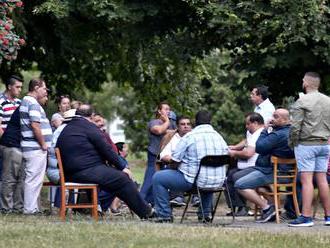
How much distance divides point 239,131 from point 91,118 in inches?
1271

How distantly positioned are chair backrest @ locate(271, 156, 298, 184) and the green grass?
1.99 meters

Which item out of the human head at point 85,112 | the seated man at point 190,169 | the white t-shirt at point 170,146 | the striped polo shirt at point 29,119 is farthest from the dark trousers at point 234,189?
the striped polo shirt at point 29,119

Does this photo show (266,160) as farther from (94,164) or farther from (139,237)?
(139,237)

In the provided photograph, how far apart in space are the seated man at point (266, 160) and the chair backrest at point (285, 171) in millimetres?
89

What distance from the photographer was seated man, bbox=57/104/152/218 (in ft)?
45.3

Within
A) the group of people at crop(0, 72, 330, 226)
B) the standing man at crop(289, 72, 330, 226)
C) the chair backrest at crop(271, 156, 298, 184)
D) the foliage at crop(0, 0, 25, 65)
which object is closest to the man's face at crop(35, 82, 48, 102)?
the group of people at crop(0, 72, 330, 226)

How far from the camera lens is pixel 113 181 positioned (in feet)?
45.3

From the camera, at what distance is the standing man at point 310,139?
43.9 ft

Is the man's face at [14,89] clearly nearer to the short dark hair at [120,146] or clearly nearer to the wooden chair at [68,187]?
the short dark hair at [120,146]

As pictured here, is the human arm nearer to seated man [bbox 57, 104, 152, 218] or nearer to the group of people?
the group of people

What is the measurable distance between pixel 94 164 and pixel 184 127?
244 cm

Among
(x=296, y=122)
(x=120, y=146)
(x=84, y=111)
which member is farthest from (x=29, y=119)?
(x=296, y=122)

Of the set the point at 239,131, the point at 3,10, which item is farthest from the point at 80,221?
the point at 239,131

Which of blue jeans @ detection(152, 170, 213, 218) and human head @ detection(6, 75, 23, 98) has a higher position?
human head @ detection(6, 75, 23, 98)
